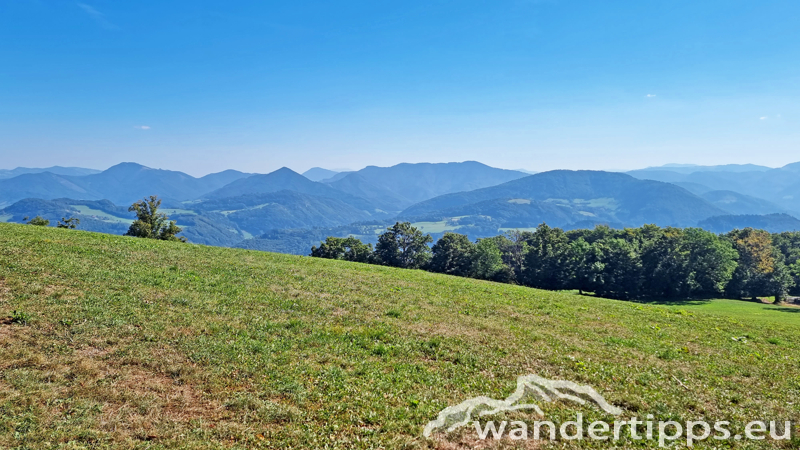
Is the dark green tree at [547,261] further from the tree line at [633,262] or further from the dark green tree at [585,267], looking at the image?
the dark green tree at [585,267]

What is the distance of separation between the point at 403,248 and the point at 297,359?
8481cm

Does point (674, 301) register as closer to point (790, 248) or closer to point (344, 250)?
point (790, 248)

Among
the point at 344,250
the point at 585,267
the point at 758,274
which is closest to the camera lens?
the point at 758,274

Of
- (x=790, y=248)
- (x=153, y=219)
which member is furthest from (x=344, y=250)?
(x=790, y=248)

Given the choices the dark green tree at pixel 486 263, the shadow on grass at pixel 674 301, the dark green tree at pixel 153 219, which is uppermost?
the dark green tree at pixel 153 219

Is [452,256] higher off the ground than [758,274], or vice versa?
[758,274]

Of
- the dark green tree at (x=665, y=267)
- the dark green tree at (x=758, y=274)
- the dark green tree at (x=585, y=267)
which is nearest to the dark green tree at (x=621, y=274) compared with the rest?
the dark green tree at (x=585, y=267)

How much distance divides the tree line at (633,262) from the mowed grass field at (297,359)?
60373 millimetres

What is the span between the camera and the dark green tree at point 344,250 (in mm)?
89000

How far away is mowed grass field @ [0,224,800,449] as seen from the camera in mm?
8938

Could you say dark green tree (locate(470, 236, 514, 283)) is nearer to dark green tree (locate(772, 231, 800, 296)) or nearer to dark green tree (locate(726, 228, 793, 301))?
dark green tree (locate(726, 228, 793, 301))

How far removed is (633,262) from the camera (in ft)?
267

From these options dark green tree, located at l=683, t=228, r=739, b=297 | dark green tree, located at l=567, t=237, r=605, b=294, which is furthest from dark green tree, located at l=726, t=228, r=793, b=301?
dark green tree, located at l=567, t=237, r=605, b=294

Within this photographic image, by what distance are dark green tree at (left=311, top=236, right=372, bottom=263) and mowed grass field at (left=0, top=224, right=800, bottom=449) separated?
64707mm
